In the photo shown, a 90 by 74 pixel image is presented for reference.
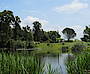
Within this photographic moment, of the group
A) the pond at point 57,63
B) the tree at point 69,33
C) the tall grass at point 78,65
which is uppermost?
the tree at point 69,33

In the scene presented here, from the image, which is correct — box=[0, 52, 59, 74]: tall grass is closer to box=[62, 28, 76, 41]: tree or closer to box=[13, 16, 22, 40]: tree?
box=[13, 16, 22, 40]: tree

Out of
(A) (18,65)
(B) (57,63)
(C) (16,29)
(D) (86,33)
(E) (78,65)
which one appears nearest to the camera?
(A) (18,65)

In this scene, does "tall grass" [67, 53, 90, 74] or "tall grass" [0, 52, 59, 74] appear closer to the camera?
"tall grass" [0, 52, 59, 74]

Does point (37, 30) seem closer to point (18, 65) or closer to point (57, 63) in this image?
point (57, 63)

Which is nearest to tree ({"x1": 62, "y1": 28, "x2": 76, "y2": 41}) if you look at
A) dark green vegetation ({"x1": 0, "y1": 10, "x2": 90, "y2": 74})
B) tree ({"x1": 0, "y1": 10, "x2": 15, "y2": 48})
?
dark green vegetation ({"x1": 0, "y1": 10, "x2": 90, "y2": 74})

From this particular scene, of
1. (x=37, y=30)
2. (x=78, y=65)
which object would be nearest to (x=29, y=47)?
(x=37, y=30)

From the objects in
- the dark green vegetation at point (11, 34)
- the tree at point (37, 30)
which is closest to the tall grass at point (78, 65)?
the dark green vegetation at point (11, 34)

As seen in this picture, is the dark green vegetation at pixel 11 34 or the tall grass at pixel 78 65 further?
the dark green vegetation at pixel 11 34

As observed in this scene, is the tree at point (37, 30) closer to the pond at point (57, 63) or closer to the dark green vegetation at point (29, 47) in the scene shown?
the dark green vegetation at point (29, 47)

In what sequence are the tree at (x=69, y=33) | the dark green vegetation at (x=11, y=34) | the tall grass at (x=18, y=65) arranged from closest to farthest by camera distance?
the tall grass at (x=18, y=65) → the dark green vegetation at (x=11, y=34) → the tree at (x=69, y=33)

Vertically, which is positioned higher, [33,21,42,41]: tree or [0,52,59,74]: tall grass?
[33,21,42,41]: tree

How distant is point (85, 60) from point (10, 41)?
39336 mm

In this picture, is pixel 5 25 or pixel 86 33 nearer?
pixel 5 25

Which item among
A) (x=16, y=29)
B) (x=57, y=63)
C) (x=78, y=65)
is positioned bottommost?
(x=57, y=63)
